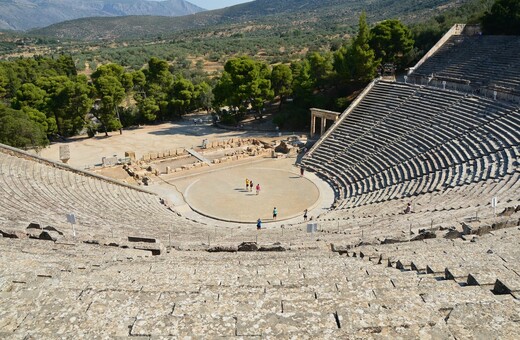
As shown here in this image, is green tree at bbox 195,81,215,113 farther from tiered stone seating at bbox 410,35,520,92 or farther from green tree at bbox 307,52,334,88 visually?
tiered stone seating at bbox 410,35,520,92

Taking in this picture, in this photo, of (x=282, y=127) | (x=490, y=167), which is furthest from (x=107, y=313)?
(x=282, y=127)

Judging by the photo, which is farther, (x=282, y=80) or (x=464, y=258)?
(x=282, y=80)

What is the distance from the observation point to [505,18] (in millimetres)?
35969

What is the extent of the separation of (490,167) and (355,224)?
727cm

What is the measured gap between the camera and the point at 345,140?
96.3 ft

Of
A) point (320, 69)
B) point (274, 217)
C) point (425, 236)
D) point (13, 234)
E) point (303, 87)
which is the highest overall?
point (320, 69)

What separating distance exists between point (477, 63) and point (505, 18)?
754 centimetres

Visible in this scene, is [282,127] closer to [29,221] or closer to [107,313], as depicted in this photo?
[29,221]

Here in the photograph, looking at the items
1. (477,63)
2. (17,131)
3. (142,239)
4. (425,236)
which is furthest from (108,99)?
(425,236)

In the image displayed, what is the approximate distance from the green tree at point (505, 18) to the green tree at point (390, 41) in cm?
688

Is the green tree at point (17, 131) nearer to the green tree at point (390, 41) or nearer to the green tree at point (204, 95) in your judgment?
the green tree at point (204, 95)

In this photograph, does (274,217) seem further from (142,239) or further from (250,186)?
(142,239)

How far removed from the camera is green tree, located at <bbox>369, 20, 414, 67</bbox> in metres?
38.3

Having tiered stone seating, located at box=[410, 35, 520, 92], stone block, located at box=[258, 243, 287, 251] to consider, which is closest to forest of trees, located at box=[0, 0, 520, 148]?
tiered stone seating, located at box=[410, 35, 520, 92]
